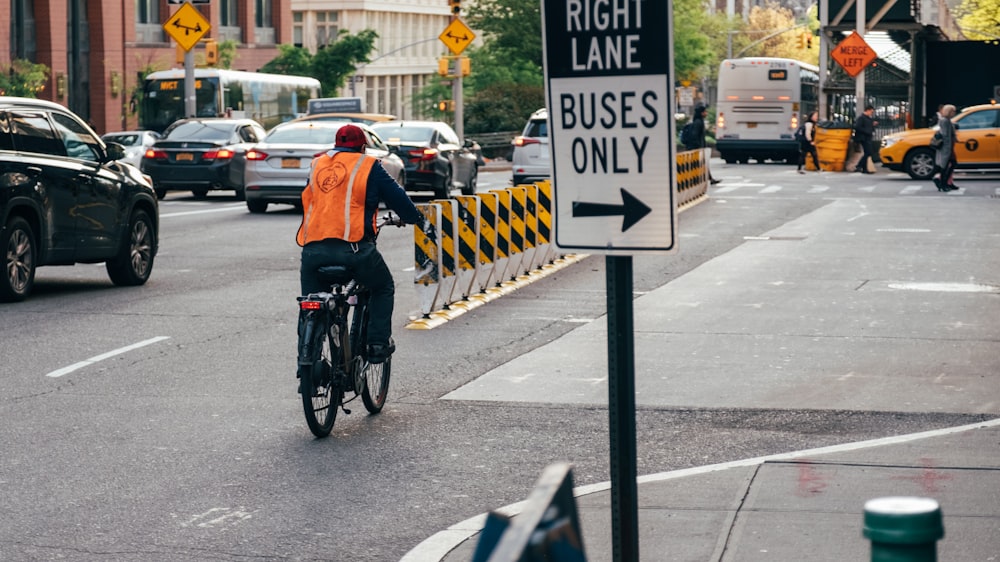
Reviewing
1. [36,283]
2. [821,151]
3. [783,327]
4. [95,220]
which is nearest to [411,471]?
[783,327]

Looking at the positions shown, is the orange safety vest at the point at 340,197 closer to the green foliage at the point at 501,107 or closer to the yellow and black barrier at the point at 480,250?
the yellow and black barrier at the point at 480,250

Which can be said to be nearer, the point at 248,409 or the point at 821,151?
the point at 248,409

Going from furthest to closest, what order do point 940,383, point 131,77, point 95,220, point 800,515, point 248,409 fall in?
point 131,77, point 95,220, point 940,383, point 248,409, point 800,515

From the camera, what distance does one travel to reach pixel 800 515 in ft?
22.9

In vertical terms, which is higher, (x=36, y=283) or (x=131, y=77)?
(x=131, y=77)

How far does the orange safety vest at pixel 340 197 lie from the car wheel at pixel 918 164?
101ft

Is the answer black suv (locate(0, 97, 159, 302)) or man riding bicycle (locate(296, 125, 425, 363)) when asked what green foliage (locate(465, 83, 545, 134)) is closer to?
black suv (locate(0, 97, 159, 302))

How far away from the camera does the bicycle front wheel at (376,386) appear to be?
9.62 meters

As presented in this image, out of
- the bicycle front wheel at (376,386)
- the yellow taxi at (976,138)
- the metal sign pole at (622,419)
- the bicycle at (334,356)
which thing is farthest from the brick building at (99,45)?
the metal sign pole at (622,419)

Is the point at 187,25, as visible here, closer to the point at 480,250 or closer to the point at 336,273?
the point at 480,250

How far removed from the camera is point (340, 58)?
6600cm

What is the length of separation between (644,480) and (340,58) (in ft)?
194

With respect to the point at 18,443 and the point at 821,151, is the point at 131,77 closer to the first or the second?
the point at 821,151

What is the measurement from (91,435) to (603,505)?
310 centimetres
